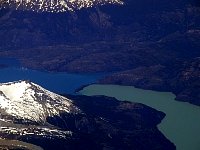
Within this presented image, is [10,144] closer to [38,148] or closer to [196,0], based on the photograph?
[38,148]

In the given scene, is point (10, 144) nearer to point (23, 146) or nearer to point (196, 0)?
point (23, 146)

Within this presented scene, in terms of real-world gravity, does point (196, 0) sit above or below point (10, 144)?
above

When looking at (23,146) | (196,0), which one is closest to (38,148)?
(23,146)

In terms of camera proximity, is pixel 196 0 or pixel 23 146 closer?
pixel 196 0

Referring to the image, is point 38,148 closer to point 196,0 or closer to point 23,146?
point 23,146

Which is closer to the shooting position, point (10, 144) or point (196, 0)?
point (196, 0)

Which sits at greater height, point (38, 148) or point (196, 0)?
point (196, 0)

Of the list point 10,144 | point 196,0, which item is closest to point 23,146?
point 10,144
